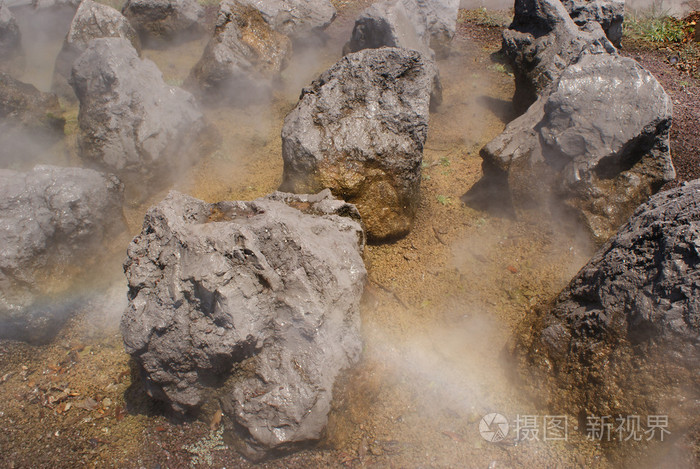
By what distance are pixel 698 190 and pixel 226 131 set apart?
5369 mm

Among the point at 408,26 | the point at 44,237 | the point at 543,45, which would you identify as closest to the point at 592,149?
the point at 543,45

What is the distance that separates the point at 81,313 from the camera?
4.16 m

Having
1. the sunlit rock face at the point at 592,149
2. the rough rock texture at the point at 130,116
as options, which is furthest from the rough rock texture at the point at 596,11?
the rough rock texture at the point at 130,116

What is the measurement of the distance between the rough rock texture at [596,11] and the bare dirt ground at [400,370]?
8.65 feet

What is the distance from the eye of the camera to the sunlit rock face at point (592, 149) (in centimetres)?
440

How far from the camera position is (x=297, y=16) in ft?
25.9

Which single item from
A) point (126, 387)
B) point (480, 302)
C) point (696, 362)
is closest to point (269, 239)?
point (126, 387)

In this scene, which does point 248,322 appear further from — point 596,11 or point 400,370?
point 596,11

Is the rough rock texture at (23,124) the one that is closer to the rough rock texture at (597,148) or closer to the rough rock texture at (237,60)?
the rough rock texture at (237,60)

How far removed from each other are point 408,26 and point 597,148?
3.59 metres

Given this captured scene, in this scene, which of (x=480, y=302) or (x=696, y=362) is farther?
(x=480, y=302)

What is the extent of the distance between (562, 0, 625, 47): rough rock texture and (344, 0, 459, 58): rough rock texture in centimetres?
184

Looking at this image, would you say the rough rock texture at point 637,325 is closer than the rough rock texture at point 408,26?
Yes

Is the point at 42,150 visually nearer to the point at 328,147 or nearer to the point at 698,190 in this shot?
the point at 328,147
